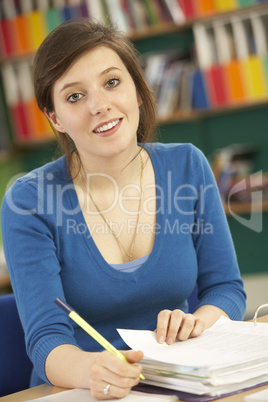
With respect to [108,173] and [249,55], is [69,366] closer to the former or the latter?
[108,173]

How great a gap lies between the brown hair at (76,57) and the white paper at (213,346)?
2.10 ft

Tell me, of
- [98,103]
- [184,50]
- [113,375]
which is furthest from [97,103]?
[184,50]

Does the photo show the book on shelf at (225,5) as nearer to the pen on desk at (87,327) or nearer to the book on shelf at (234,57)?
the book on shelf at (234,57)

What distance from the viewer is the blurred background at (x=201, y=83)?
128 inches

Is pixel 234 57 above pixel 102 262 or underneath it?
above

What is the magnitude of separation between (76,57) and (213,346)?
741 mm

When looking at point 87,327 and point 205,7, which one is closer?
point 87,327

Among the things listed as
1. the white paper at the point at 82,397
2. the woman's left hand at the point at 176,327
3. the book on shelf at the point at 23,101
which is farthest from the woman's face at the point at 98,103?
the book on shelf at the point at 23,101

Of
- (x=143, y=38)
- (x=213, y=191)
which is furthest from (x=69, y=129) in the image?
(x=143, y=38)

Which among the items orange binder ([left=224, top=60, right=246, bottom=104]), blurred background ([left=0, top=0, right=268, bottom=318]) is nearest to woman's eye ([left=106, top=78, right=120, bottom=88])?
blurred background ([left=0, top=0, right=268, bottom=318])

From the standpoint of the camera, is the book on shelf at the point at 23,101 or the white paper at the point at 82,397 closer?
the white paper at the point at 82,397

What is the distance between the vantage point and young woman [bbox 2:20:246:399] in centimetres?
135

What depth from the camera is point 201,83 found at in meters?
3.35

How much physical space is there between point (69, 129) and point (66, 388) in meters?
0.64
